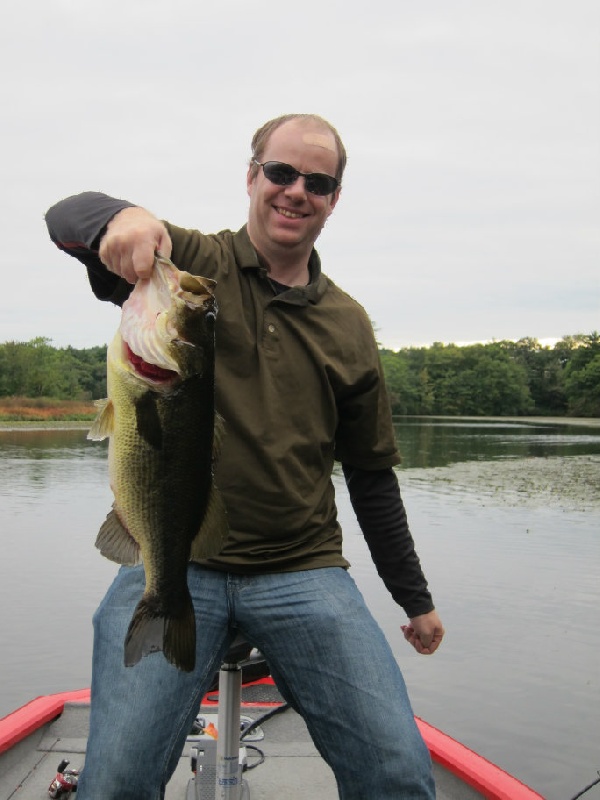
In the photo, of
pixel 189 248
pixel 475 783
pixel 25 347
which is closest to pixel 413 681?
pixel 475 783

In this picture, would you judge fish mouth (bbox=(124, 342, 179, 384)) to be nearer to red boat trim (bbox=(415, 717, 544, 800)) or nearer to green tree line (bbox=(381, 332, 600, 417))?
red boat trim (bbox=(415, 717, 544, 800))

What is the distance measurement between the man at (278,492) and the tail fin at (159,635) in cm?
11

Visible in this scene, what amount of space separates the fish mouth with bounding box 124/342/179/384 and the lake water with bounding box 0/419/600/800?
5616 millimetres

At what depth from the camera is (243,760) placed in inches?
142

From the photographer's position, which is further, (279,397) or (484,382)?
(484,382)

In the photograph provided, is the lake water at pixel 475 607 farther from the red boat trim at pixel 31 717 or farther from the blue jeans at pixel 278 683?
the blue jeans at pixel 278 683

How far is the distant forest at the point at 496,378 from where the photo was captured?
313ft

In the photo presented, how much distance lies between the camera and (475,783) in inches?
161

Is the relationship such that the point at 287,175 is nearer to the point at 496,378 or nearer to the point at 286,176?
the point at 286,176

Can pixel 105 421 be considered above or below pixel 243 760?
above

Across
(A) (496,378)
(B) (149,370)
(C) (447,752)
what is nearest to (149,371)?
(B) (149,370)

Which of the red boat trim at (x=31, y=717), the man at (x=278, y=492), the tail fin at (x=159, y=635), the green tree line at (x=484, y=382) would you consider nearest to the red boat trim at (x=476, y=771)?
the man at (x=278, y=492)

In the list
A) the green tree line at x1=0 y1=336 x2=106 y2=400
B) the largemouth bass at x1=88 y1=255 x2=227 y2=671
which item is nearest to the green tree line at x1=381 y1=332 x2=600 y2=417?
the green tree line at x1=0 y1=336 x2=106 y2=400

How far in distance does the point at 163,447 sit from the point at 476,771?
2.77 meters
